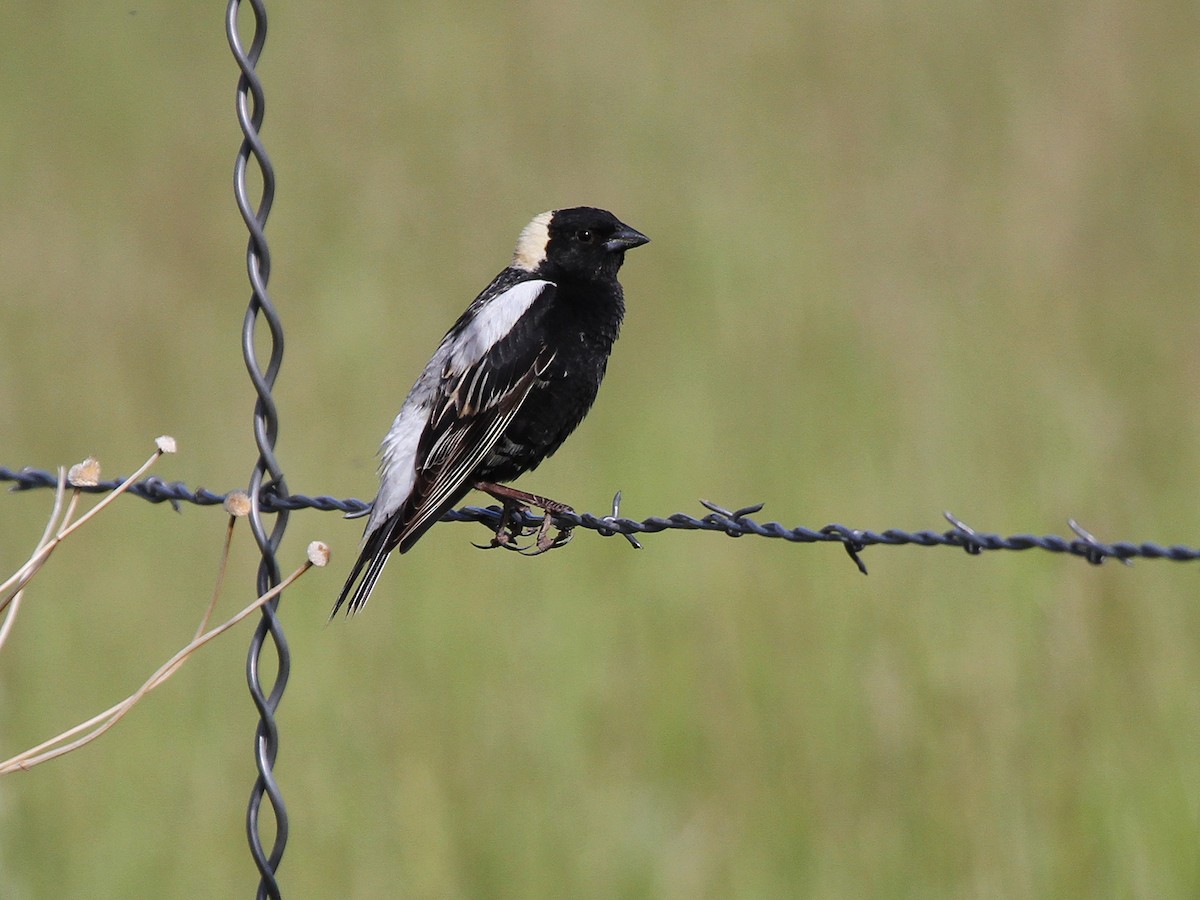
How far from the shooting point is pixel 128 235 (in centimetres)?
668

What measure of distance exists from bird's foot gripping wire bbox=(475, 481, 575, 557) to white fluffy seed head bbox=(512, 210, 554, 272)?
743 mm

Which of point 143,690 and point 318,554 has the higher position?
point 318,554

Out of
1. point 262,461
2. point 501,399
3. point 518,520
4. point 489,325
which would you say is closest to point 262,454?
point 262,461

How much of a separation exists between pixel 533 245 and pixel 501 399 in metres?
0.86

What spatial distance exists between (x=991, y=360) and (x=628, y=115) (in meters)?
2.64

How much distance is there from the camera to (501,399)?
143 inches

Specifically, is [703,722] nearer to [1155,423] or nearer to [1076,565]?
[1076,565]

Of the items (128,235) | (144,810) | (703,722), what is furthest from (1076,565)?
(128,235)

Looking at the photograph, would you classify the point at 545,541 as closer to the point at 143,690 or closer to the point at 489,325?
the point at 489,325

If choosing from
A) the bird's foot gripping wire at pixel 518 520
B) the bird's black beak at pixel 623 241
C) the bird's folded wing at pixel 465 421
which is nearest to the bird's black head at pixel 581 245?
the bird's black beak at pixel 623 241

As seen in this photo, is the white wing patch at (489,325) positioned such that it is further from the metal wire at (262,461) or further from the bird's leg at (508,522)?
the metal wire at (262,461)

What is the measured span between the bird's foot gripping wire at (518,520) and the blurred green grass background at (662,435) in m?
0.61

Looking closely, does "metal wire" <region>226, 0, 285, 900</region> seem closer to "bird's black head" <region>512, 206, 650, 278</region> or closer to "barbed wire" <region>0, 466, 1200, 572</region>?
"barbed wire" <region>0, 466, 1200, 572</region>

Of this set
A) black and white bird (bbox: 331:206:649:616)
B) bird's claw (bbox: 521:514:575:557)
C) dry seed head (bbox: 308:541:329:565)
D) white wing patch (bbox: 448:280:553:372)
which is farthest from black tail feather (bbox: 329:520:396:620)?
dry seed head (bbox: 308:541:329:565)
